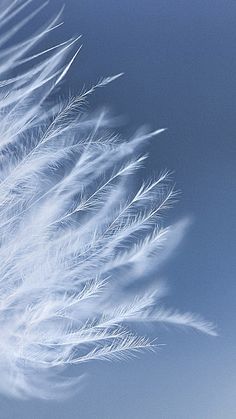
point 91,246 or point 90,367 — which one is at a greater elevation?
point 91,246

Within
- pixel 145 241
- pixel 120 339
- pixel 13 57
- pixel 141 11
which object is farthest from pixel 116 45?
pixel 120 339

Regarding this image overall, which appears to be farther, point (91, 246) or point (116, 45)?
point (116, 45)

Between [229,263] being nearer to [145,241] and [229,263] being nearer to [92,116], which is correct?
[145,241]

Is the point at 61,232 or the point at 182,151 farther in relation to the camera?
the point at 182,151

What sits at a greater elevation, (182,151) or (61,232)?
(182,151)
